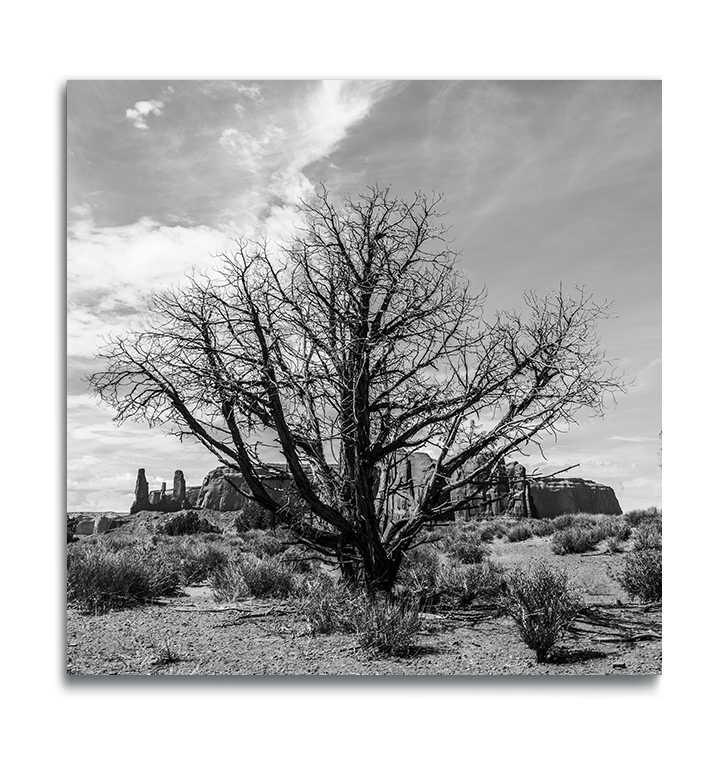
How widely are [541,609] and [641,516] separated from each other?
59.0ft

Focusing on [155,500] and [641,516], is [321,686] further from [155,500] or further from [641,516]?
[155,500]

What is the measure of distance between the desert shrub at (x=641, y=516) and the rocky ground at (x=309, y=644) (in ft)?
43.9

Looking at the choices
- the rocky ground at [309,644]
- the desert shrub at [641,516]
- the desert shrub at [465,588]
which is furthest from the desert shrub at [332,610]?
the desert shrub at [641,516]

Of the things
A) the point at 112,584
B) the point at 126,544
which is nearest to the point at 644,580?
the point at 112,584

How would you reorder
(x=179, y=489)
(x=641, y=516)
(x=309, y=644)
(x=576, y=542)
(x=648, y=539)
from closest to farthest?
(x=309, y=644) < (x=648, y=539) < (x=576, y=542) < (x=641, y=516) < (x=179, y=489)

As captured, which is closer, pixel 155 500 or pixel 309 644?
pixel 309 644

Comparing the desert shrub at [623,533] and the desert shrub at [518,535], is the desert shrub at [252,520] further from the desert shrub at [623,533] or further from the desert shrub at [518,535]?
the desert shrub at [623,533]

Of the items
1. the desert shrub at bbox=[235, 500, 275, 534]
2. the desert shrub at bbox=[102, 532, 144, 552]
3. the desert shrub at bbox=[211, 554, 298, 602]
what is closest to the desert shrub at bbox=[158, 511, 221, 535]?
the desert shrub at bbox=[235, 500, 275, 534]

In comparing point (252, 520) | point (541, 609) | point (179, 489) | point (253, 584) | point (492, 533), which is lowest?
point (179, 489)

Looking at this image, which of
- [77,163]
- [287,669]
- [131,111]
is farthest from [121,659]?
[131,111]

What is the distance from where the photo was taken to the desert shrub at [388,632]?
606 cm

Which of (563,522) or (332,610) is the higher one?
(332,610)

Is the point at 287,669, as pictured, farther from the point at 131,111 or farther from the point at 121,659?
the point at 131,111

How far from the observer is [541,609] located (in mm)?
6305
